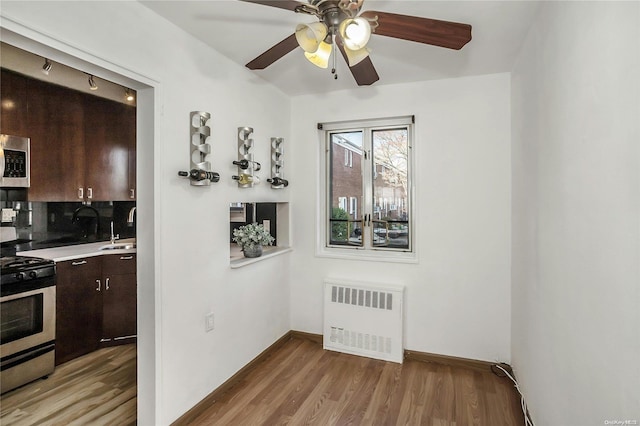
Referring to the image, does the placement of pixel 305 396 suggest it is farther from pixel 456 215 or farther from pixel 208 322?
pixel 456 215

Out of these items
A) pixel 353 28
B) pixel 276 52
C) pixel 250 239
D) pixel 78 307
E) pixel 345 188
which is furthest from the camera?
pixel 345 188

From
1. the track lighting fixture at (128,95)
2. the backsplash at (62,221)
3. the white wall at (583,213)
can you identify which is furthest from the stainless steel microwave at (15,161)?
the white wall at (583,213)

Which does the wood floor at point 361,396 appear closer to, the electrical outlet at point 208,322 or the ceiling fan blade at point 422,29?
the electrical outlet at point 208,322

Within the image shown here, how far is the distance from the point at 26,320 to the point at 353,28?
10.3 ft

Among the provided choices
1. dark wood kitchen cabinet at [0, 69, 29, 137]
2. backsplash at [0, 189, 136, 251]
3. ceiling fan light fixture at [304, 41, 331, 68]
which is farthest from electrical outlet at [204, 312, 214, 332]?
dark wood kitchen cabinet at [0, 69, 29, 137]

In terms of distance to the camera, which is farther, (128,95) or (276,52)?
(128,95)

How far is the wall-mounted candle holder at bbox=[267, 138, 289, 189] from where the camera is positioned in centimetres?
321

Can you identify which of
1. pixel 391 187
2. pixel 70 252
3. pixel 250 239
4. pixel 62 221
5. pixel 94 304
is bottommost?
pixel 94 304

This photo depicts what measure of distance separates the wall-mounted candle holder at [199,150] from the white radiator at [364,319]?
5.53ft

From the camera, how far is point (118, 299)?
11.0 ft

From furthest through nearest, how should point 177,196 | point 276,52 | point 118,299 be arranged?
1. point 118,299
2. point 177,196
3. point 276,52

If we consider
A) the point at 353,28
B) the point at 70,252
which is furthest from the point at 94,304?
the point at 353,28

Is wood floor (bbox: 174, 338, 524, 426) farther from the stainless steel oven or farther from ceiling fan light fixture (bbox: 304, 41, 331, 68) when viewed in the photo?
ceiling fan light fixture (bbox: 304, 41, 331, 68)

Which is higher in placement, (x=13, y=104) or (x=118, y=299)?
(x=13, y=104)
